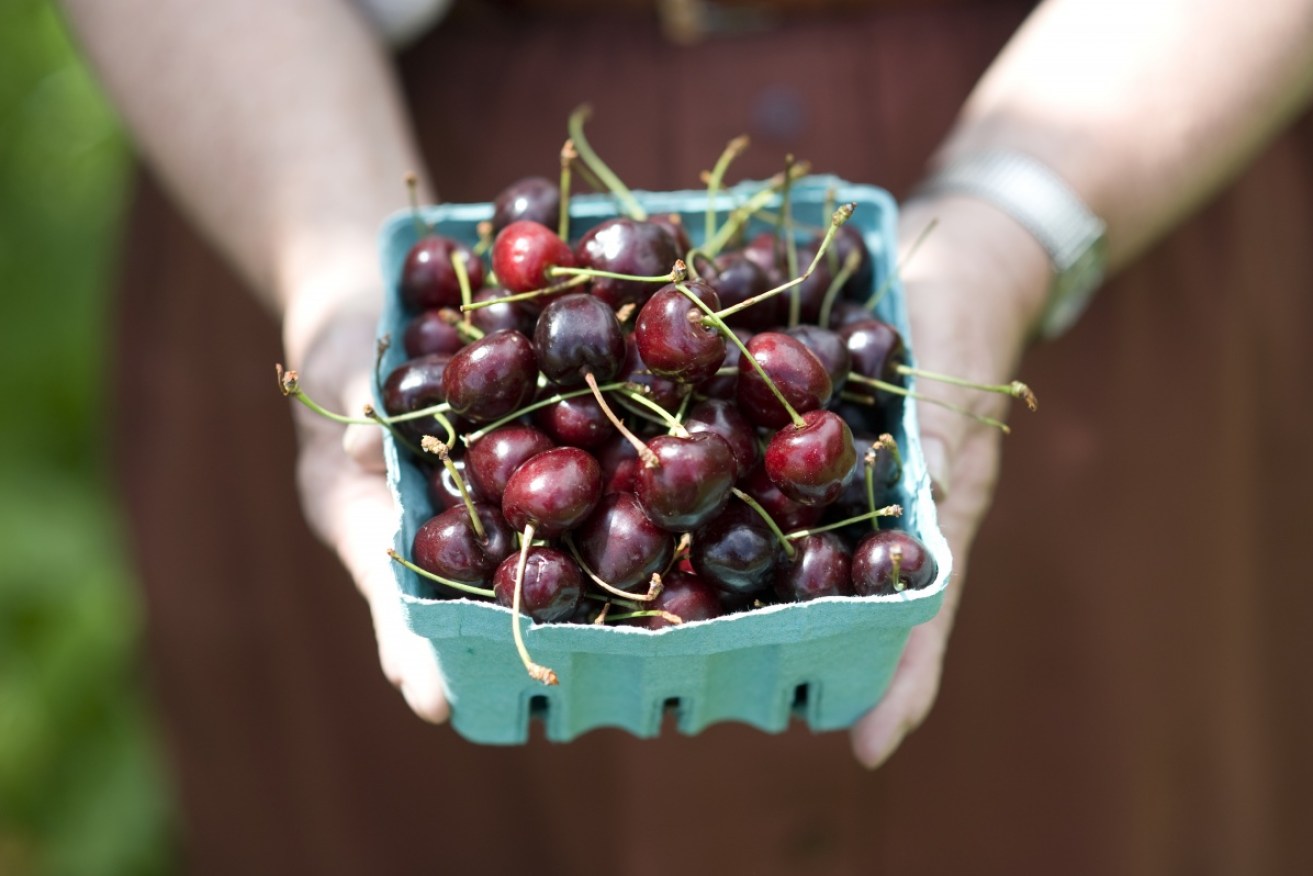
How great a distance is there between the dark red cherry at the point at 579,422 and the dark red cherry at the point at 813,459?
0.44ft

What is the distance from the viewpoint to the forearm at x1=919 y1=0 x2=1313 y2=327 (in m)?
1.32

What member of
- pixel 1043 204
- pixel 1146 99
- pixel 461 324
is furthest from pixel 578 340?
pixel 1146 99

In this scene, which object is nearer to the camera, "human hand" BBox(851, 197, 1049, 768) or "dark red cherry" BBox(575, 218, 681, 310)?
"dark red cherry" BBox(575, 218, 681, 310)

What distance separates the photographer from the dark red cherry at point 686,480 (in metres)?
0.87

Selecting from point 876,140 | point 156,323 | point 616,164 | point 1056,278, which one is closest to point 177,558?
point 156,323

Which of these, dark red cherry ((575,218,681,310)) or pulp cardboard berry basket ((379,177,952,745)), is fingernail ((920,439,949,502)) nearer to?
pulp cardboard berry basket ((379,177,952,745))

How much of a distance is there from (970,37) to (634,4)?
0.40m

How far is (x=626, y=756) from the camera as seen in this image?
1.57 m

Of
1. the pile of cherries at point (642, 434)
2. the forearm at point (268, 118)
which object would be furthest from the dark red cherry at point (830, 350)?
the forearm at point (268, 118)

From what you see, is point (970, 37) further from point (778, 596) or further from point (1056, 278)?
point (778, 596)

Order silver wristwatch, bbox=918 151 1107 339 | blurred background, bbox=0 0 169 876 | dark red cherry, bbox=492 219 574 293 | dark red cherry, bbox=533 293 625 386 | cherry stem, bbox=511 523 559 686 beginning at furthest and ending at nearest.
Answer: blurred background, bbox=0 0 169 876 < silver wristwatch, bbox=918 151 1107 339 < dark red cherry, bbox=492 219 574 293 < dark red cherry, bbox=533 293 625 386 < cherry stem, bbox=511 523 559 686

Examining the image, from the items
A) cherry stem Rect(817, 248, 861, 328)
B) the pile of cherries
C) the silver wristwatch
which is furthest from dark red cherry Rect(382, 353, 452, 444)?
the silver wristwatch

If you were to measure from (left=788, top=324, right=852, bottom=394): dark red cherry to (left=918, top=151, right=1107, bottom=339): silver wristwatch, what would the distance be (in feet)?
1.33

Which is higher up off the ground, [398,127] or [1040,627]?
[398,127]
